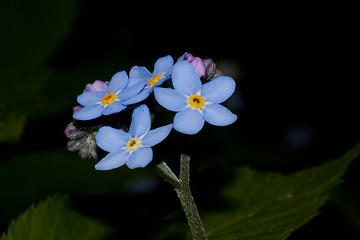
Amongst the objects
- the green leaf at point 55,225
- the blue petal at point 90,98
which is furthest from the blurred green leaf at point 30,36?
the blue petal at point 90,98

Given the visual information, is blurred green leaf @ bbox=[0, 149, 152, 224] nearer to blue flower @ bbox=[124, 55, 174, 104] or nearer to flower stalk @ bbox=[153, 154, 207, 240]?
blue flower @ bbox=[124, 55, 174, 104]

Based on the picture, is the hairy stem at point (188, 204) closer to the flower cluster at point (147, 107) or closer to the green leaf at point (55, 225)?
the flower cluster at point (147, 107)

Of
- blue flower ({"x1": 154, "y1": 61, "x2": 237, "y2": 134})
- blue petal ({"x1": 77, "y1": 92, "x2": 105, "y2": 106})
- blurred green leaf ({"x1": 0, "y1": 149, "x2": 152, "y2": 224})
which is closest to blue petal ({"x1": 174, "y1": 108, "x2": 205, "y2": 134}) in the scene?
blue flower ({"x1": 154, "y1": 61, "x2": 237, "y2": 134})

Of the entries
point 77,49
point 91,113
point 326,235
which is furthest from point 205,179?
point 77,49

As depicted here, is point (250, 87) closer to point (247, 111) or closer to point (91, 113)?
point (247, 111)

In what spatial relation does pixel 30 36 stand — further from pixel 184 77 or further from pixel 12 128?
pixel 184 77

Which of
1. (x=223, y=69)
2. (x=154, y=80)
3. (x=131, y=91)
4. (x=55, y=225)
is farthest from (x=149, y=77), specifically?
(x=223, y=69)
